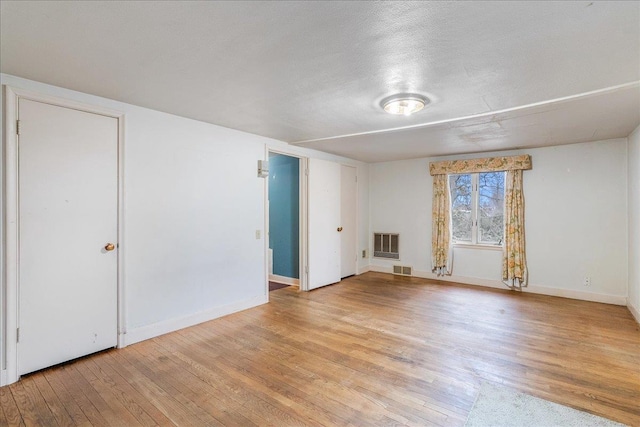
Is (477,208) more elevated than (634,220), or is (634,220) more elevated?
(477,208)

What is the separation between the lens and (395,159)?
6238 mm

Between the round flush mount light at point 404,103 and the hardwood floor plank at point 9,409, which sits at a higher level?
the round flush mount light at point 404,103

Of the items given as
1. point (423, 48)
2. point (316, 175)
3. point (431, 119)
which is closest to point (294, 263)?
point (316, 175)

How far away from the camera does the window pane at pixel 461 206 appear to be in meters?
5.63

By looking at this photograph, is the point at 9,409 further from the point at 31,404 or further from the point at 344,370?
the point at 344,370

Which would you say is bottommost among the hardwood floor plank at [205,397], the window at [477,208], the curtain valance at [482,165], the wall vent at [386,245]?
the hardwood floor plank at [205,397]

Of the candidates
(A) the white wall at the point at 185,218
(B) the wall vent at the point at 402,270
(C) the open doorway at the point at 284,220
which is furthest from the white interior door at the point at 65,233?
(B) the wall vent at the point at 402,270

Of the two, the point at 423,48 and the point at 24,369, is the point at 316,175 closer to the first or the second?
the point at 423,48

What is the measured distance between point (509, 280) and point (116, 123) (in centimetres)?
576

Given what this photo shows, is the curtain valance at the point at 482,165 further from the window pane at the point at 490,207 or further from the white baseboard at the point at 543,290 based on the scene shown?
the white baseboard at the point at 543,290

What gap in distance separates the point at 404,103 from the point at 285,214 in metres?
3.23

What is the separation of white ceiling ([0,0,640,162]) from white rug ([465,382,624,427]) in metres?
2.28

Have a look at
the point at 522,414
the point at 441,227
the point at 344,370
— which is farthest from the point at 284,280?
the point at 522,414

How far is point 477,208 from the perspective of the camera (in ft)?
18.1
